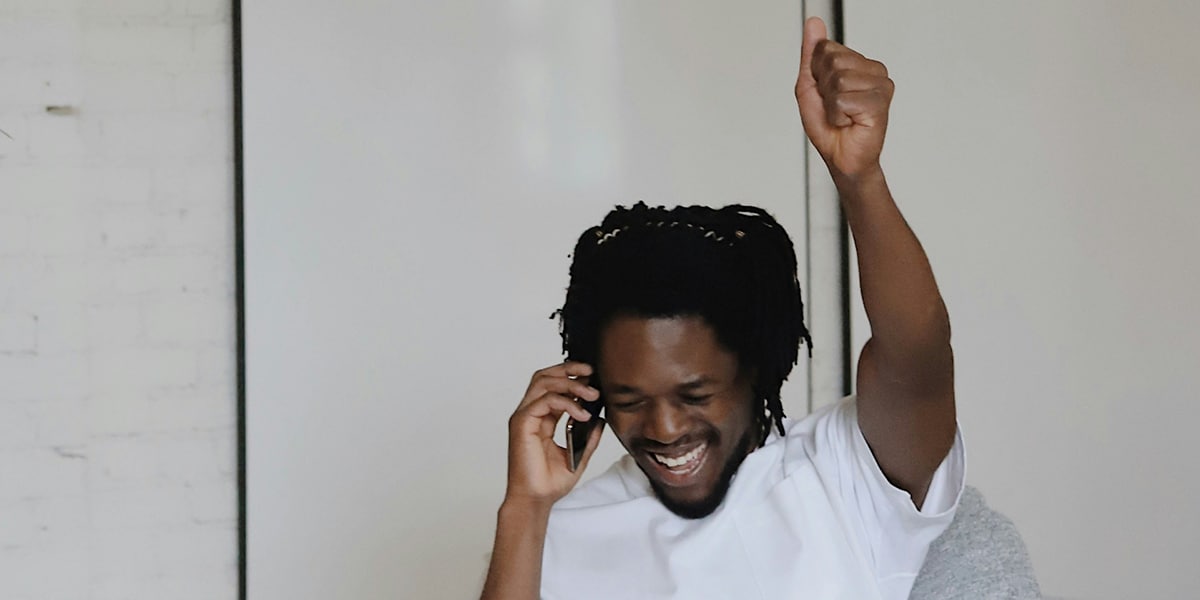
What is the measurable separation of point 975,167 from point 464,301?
1.10 metres

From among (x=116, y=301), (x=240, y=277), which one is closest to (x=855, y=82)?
(x=240, y=277)

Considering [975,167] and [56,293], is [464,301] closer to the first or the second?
[56,293]

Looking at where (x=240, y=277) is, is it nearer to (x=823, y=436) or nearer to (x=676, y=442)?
(x=676, y=442)

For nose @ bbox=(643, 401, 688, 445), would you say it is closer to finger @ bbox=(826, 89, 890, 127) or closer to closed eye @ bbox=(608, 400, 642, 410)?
closed eye @ bbox=(608, 400, 642, 410)

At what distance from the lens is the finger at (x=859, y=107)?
108cm

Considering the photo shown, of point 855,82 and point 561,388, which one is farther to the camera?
point 561,388

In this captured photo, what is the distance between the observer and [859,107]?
3.53 feet

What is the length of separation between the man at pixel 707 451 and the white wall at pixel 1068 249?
1.09 meters

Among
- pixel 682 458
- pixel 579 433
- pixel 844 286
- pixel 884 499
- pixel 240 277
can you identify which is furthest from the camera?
pixel 844 286

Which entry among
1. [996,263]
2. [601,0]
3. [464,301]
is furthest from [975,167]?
[464,301]

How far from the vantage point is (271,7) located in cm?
235

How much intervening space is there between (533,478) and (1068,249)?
4.84 feet

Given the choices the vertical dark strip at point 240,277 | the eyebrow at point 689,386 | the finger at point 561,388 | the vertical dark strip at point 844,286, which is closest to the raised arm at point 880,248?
the eyebrow at point 689,386

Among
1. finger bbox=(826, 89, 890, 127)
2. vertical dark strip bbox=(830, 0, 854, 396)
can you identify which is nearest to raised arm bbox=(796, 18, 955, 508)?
finger bbox=(826, 89, 890, 127)
